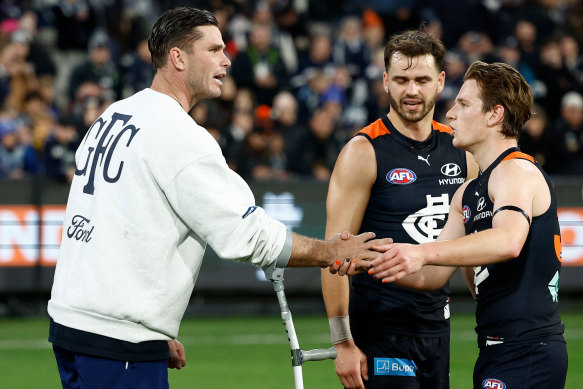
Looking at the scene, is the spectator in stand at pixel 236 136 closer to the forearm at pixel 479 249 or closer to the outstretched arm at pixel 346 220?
the outstretched arm at pixel 346 220

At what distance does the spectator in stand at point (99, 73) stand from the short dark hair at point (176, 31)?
1053 cm

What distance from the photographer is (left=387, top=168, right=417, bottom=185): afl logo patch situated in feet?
18.0

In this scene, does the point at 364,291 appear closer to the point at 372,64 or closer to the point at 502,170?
the point at 502,170

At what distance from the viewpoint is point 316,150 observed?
14.1 metres

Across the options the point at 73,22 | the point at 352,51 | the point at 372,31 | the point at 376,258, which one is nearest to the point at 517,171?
the point at 376,258

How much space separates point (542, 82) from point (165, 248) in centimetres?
1328

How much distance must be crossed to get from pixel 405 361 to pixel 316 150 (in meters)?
8.87

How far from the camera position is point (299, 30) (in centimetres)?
1741

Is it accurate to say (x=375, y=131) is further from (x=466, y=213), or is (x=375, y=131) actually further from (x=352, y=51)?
(x=352, y=51)

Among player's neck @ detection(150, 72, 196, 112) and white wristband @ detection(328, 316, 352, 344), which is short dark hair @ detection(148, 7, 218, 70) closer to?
player's neck @ detection(150, 72, 196, 112)

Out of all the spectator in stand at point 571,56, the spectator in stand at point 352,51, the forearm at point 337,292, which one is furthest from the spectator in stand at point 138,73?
the forearm at point 337,292

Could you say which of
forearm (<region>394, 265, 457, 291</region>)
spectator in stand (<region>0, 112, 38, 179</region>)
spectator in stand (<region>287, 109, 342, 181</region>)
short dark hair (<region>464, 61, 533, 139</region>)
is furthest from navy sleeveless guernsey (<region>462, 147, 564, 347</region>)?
spectator in stand (<region>0, 112, 38, 179</region>)

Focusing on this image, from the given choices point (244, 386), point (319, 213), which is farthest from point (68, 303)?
point (319, 213)

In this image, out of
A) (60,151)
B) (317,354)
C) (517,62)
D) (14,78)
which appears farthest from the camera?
(517,62)
